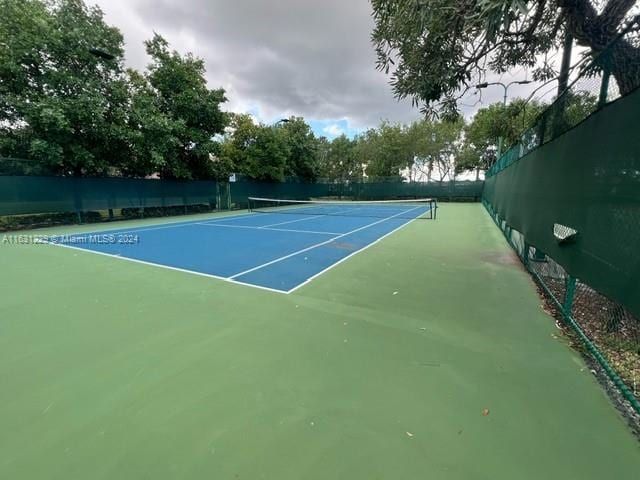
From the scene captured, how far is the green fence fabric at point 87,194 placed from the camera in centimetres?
1025

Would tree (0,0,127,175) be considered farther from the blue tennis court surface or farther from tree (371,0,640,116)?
tree (371,0,640,116)

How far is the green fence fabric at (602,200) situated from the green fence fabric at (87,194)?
15097 mm

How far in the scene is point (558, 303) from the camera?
3.52m

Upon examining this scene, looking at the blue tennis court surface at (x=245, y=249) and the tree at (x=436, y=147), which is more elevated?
the tree at (x=436, y=147)

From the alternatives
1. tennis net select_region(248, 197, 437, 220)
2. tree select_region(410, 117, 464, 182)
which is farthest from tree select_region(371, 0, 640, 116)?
tree select_region(410, 117, 464, 182)

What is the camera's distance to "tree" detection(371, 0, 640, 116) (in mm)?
2426

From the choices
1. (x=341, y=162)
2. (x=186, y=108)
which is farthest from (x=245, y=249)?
(x=341, y=162)

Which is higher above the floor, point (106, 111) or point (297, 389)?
point (106, 111)

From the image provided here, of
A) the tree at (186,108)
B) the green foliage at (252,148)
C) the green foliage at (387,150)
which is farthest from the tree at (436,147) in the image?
the tree at (186,108)

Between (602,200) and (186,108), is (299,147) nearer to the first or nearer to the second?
(186,108)

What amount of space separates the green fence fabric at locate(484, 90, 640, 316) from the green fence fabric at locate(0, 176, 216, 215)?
1510cm

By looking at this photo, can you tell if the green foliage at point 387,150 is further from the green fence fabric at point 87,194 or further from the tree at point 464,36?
the tree at point 464,36

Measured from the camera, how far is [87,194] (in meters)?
12.2

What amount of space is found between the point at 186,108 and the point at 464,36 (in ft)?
50.5
